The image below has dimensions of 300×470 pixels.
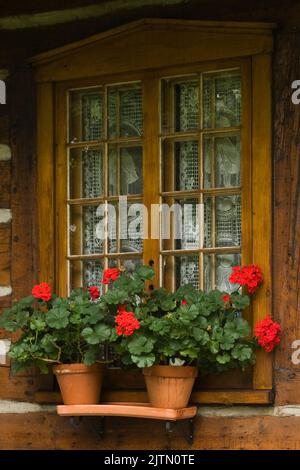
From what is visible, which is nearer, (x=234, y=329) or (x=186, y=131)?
(x=234, y=329)

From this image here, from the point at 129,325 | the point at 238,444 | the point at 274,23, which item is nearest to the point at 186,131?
→ the point at 274,23

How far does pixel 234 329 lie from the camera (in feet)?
20.0

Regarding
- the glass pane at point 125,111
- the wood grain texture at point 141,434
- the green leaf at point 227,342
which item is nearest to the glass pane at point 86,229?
the glass pane at point 125,111

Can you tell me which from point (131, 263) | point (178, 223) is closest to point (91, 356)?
point (131, 263)

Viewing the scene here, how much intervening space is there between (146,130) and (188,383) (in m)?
1.33

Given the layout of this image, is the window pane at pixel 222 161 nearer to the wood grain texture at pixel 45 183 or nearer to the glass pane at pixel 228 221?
the glass pane at pixel 228 221

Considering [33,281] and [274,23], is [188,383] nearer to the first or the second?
[33,281]

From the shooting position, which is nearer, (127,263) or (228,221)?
(228,221)

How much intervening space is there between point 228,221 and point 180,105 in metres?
0.66

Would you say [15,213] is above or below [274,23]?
below

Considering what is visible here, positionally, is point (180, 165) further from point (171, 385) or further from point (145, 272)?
point (171, 385)

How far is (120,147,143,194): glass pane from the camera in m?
6.65

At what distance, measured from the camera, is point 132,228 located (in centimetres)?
664
